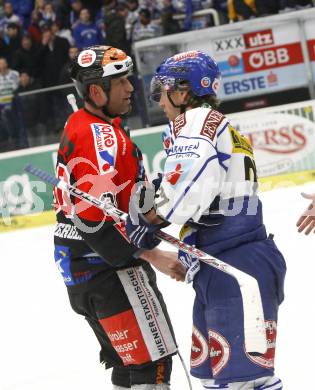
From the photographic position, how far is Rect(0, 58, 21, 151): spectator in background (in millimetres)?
8820

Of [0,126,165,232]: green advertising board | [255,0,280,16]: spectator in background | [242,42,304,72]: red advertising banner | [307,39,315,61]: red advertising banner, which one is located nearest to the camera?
[0,126,165,232]: green advertising board

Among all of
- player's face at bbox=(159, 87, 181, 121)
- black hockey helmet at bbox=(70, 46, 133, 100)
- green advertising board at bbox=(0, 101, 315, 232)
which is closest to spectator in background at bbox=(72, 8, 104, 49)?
green advertising board at bbox=(0, 101, 315, 232)

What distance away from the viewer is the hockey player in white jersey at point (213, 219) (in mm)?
2600

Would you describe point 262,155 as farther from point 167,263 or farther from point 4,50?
point 167,263

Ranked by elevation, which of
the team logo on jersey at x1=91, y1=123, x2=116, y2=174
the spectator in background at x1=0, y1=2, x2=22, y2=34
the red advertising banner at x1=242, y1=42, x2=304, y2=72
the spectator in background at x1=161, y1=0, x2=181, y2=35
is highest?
the spectator in background at x1=0, y1=2, x2=22, y2=34

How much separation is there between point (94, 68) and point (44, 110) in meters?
6.08

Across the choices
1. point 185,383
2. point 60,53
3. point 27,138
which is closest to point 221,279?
point 185,383

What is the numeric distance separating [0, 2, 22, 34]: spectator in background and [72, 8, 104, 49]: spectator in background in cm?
113

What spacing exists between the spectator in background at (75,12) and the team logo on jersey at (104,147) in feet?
25.6

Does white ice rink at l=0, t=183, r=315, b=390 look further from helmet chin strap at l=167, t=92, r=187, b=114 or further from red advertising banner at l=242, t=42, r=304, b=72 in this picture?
red advertising banner at l=242, t=42, r=304, b=72

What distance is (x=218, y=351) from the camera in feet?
8.76

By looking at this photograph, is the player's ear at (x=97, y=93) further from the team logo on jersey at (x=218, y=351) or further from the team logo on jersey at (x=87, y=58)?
the team logo on jersey at (x=218, y=351)

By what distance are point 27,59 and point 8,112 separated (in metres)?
1.25

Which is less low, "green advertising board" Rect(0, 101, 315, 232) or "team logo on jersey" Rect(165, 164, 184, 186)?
"team logo on jersey" Rect(165, 164, 184, 186)
